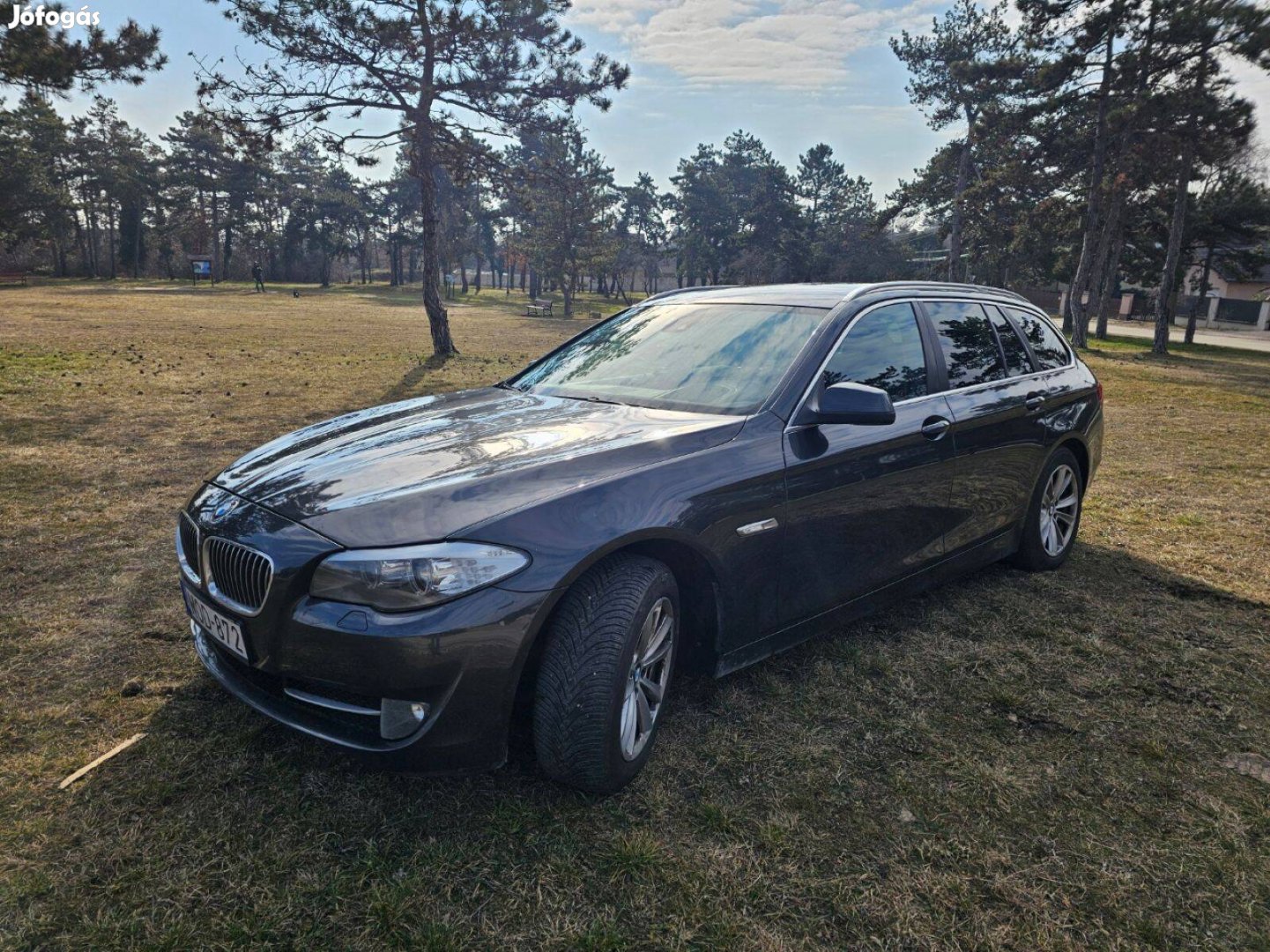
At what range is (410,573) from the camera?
209cm

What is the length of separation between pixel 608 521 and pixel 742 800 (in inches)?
40.2

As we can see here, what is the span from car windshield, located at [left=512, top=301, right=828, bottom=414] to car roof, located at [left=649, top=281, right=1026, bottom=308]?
0.08 m

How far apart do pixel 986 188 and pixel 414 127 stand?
61.8 ft

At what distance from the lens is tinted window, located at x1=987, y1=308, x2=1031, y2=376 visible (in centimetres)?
424

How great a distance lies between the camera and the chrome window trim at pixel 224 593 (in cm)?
221

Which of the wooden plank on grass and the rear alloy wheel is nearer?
the wooden plank on grass

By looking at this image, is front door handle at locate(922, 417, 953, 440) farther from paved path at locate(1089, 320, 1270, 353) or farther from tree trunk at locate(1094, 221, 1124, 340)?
tree trunk at locate(1094, 221, 1124, 340)

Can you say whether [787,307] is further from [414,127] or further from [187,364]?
[414,127]

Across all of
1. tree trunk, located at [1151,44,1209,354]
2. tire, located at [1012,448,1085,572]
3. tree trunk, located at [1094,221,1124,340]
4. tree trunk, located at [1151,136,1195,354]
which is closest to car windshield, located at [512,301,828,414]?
tire, located at [1012,448,1085,572]

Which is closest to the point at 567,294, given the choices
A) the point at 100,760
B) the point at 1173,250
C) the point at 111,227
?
the point at 1173,250

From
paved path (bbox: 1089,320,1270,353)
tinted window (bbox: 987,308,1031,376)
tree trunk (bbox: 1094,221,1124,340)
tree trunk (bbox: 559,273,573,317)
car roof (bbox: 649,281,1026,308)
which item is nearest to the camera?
car roof (bbox: 649,281,1026,308)

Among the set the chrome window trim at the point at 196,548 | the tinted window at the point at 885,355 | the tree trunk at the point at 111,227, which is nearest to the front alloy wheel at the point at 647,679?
the tinted window at the point at 885,355

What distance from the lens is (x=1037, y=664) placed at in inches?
137

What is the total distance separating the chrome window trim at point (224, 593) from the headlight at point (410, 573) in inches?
6.4
